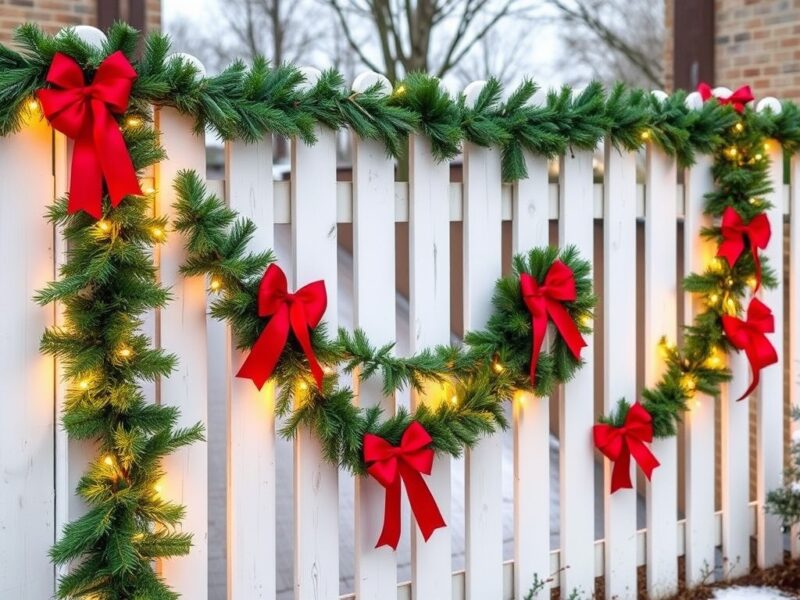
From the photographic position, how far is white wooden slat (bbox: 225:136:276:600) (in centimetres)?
241

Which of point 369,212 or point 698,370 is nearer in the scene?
point 369,212

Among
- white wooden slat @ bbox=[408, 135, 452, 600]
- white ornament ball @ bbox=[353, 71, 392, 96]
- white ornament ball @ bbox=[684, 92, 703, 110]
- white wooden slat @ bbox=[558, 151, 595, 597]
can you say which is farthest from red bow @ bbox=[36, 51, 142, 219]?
white ornament ball @ bbox=[684, 92, 703, 110]

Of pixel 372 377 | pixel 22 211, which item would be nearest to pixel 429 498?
pixel 372 377

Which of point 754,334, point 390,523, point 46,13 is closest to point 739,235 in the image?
point 754,334

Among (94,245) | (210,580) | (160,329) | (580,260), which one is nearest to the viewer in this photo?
(94,245)

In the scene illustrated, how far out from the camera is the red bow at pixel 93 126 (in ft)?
6.86

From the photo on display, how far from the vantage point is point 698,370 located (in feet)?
10.7

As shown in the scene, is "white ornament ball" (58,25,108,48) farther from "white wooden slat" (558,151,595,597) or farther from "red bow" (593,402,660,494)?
"red bow" (593,402,660,494)

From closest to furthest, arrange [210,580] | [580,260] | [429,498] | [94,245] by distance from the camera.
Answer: [94,245]
[429,498]
[580,260]
[210,580]

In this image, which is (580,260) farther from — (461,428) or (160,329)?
(160,329)

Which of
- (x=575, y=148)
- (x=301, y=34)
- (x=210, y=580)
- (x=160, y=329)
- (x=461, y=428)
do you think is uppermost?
(x=301, y=34)

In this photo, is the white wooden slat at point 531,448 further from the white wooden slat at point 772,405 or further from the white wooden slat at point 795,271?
the white wooden slat at point 795,271

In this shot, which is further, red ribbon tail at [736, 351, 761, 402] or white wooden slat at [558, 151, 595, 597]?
red ribbon tail at [736, 351, 761, 402]

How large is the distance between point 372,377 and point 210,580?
5.55 feet
